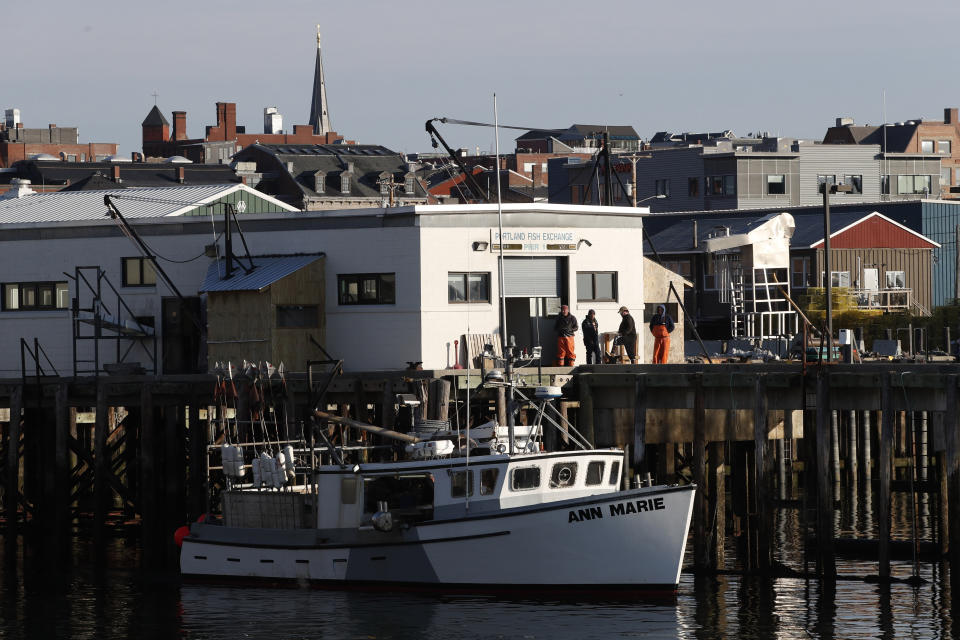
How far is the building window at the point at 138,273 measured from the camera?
44.5m

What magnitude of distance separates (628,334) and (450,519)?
10.0 meters

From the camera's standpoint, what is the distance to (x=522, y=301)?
4284 cm

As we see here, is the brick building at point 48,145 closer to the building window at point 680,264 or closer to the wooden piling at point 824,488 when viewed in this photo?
the building window at point 680,264

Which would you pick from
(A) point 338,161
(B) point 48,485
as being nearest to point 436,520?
(B) point 48,485

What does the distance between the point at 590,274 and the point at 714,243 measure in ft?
36.9

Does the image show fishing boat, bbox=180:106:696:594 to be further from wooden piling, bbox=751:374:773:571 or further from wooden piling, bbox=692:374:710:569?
wooden piling, bbox=751:374:773:571

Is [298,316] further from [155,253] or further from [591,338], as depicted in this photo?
[591,338]

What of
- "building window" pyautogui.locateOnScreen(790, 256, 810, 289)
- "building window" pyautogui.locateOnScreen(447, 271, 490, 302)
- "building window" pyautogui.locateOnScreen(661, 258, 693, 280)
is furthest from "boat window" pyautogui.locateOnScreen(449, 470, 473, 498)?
"building window" pyautogui.locateOnScreen(661, 258, 693, 280)

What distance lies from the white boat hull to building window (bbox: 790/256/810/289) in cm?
5033

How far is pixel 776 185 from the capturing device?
10444 centimetres

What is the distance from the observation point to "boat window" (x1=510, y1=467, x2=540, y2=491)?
110 ft

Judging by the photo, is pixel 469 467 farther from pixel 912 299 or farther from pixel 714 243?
pixel 912 299

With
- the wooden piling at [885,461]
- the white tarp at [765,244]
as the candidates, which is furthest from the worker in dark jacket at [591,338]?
the white tarp at [765,244]

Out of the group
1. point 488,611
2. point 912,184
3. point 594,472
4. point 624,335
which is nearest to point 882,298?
point 912,184
